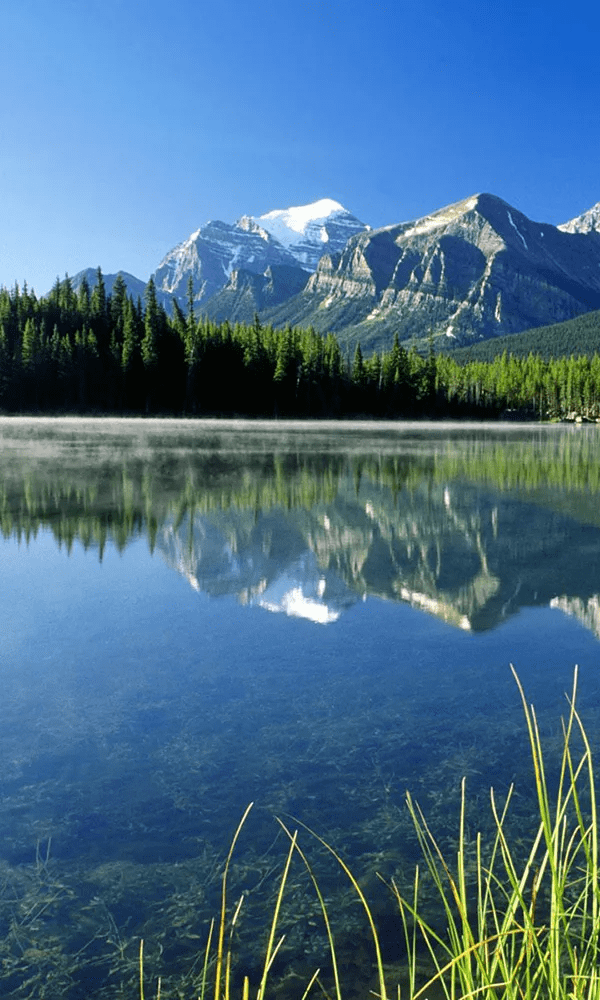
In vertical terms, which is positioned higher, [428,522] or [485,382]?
[485,382]

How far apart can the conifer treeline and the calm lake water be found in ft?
272

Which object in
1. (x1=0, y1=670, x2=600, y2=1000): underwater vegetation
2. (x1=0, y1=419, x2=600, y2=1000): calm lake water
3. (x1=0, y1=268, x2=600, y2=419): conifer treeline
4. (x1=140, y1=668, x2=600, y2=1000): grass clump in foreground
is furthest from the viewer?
(x1=0, y1=268, x2=600, y2=419): conifer treeline

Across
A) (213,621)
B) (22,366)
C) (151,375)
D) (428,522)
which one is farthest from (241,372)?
(213,621)

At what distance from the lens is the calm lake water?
3.89 meters

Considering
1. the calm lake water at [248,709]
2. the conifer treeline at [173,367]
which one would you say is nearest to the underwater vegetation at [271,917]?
the calm lake water at [248,709]

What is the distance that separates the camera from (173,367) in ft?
324

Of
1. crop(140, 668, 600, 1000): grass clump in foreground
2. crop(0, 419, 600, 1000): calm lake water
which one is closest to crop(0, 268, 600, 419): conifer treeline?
crop(0, 419, 600, 1000): calm lake water

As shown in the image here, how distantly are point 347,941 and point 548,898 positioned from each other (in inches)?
48.7

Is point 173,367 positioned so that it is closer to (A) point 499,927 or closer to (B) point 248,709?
(B) point 248,709

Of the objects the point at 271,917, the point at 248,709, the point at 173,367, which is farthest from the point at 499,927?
the point at 173,367

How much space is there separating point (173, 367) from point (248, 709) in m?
95.8

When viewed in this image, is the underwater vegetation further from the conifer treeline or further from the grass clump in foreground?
the conifer treeline

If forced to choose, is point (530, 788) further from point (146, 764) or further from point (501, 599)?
point (501, 599)

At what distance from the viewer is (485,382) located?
135 m
